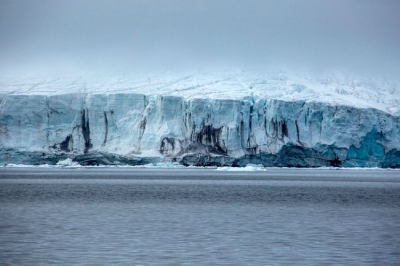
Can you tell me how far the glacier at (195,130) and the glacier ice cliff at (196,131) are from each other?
0.07 metres

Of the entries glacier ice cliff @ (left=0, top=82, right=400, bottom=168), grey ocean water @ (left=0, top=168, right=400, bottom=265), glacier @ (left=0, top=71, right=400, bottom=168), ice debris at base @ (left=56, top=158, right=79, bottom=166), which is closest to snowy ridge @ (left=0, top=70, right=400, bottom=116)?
glacier @ (left=0, top=71, right=400, bottom=168)

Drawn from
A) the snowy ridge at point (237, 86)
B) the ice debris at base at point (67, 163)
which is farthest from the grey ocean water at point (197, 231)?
the snowy ridge at point (237, 86)

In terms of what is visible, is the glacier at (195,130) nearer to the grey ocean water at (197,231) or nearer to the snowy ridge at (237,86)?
the snowy ridge at (237,86)

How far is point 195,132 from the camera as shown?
40500 millimetres

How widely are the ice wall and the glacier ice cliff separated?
0.07m

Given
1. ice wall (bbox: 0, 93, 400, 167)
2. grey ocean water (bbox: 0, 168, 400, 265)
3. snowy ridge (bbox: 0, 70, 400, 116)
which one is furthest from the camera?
snowy ridge (bbox: 0, 70, 400, 116)

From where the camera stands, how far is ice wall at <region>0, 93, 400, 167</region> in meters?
39.2

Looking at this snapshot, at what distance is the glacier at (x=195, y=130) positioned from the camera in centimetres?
3919

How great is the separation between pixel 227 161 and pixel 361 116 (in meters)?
9.75

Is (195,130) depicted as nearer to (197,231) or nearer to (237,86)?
(237,86)


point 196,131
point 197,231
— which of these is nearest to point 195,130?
point 196,131

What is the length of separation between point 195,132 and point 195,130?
142 mm

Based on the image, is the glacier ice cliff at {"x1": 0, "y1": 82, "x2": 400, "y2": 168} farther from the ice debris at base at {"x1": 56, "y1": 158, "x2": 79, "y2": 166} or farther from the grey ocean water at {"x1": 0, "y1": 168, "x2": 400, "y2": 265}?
the grey ocean water at {"x1": 0, "y1": 168, "x2": 400, "y2": 265}

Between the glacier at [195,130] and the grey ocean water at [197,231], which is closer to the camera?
the grey ocean water at [197,231]
